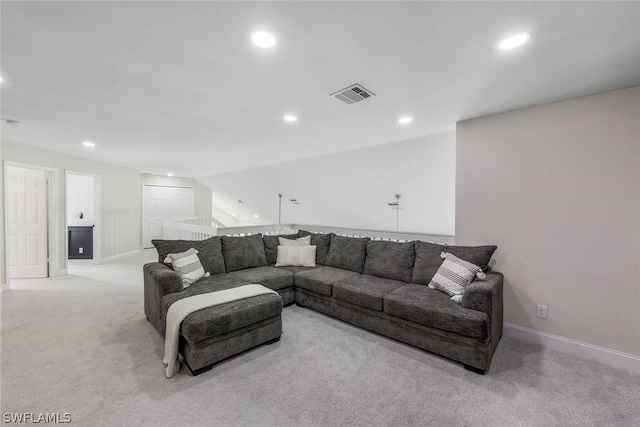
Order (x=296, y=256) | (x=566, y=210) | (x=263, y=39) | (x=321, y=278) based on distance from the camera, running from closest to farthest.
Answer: (x=263, y=39) < (x=566, y=210) < (x=321, y=278) < (x=296, y=256)

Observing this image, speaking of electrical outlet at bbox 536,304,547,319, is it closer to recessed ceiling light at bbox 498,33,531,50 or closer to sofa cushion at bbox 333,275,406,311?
sofa cushion at bbox 333,275,406,311

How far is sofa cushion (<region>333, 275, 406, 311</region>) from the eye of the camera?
2736mm

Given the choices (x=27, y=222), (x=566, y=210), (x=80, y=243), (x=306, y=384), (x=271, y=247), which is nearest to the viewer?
(x=306, y=384)

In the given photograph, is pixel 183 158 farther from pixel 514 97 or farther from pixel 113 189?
pixel 514 97

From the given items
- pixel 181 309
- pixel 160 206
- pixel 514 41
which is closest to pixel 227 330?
pixel 181 309

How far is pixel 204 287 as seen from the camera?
9.27 feet

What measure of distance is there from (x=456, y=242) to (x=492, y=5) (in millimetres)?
2438

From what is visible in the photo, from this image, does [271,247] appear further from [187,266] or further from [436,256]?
[436,256]

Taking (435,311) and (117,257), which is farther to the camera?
(117,257)

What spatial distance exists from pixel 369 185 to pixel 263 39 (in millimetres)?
→ 3779

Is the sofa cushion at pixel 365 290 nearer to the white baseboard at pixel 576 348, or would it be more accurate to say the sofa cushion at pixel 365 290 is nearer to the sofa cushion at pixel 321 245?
the sofa cushion at pixel 321 245

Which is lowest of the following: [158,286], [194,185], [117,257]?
[117,257]

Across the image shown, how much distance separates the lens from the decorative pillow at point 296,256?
12.9ft

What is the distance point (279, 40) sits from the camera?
1656 millimetres
